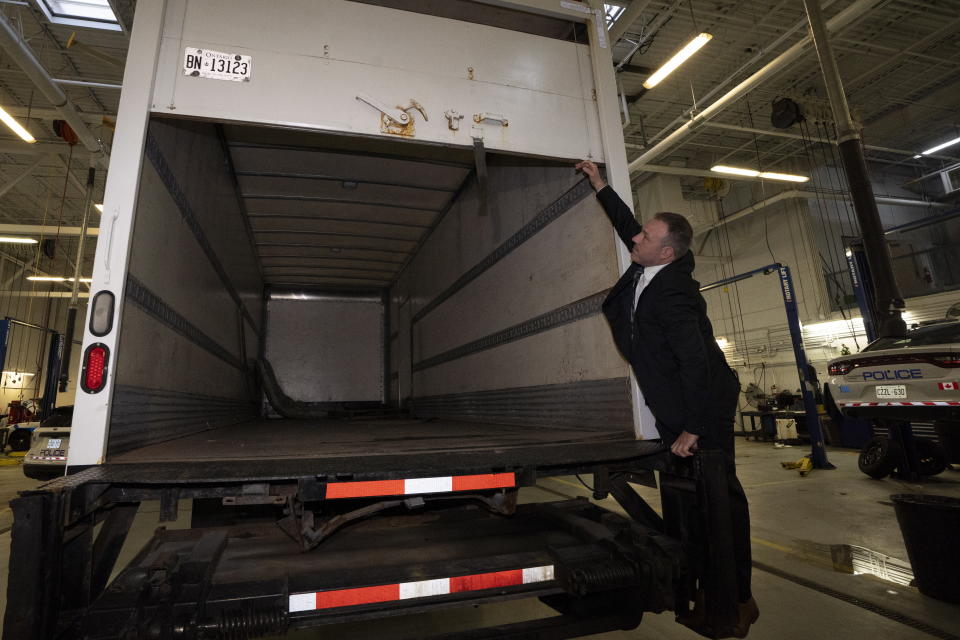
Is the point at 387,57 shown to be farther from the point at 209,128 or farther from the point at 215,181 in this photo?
the point at 215,181

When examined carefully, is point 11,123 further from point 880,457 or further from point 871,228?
point 880,457

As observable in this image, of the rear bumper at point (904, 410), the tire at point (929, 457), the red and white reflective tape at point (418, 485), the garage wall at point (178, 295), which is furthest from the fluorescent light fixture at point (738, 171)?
the red and white reflective tape at point (418, 485)

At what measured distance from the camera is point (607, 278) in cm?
295

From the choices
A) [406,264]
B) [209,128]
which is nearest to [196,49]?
[209,128]

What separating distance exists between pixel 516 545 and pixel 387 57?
2.74 meters

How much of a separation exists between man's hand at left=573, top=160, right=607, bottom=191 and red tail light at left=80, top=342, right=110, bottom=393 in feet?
8.69

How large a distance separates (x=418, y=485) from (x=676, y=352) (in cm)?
134

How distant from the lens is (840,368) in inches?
234

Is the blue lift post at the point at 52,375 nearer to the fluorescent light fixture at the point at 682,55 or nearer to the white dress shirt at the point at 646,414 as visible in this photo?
the white dress shirt at the point at 646,414

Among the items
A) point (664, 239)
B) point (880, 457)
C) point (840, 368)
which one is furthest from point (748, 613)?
point (880, 457)

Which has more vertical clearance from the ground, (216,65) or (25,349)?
(25,349)

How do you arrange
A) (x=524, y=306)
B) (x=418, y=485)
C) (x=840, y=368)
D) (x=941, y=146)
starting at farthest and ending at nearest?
(x=941, y=146) < (x=840, y=368) < (x=524, y=306) < (x=418, y=485)

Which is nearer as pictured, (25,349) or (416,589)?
(416,589)

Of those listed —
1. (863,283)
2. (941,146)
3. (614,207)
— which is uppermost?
(941,146)
